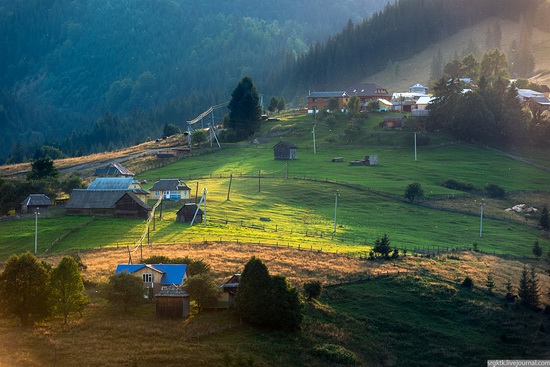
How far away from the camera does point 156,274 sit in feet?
186

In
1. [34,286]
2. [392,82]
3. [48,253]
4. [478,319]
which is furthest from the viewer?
[392,82]

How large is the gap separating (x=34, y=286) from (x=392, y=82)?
489ft

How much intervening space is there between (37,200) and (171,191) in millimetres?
14720

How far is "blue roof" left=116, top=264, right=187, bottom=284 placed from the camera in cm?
5678

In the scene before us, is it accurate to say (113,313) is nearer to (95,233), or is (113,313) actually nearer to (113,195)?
(95,233)

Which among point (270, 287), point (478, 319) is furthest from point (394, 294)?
point (270, 287)

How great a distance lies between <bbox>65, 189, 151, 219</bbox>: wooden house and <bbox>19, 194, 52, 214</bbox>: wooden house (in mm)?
4054

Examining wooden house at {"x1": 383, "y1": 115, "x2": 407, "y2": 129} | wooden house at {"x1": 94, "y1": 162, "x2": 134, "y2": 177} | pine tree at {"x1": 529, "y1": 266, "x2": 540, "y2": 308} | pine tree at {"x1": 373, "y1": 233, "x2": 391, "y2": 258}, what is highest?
wooden house at {"x1": 383, "y1": 115, "x2": 407, "y2": 129}

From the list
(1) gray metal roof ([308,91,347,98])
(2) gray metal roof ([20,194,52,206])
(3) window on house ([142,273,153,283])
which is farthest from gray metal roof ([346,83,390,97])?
(3) window on house ([142,273,153,283])

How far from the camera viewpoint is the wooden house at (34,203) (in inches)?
3494

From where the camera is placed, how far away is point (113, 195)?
284ft

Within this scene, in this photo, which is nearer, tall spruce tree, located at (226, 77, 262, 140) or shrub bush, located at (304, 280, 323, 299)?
shrub bush, located at (304, 280, 323, 299)

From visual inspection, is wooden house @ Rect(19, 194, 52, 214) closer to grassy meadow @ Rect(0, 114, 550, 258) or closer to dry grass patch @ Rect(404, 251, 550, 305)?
grassy meadow @ Rect(0, 114, 550, 258)

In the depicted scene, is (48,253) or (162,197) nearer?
(48,253)
